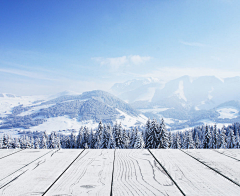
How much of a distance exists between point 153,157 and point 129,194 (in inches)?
53.6

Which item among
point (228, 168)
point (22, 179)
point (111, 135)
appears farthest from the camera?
point (111, 135)

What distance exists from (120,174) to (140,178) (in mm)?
275

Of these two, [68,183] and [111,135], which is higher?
[68,183]

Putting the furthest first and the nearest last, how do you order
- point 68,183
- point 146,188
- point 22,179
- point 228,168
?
point 228,168 → point 22,179 → point 68,183 → point 146,188

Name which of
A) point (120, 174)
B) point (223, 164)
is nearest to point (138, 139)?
point (223, 164)

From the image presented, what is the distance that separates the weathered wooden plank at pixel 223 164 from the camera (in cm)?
210

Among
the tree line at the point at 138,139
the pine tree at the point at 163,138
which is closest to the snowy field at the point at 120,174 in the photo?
the pine tree at the point at 163,138

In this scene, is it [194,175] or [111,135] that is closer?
[194,175]

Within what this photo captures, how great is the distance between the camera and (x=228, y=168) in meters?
2.32

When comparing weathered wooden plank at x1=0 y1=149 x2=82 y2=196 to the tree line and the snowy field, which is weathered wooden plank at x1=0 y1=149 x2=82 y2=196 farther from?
the tree line

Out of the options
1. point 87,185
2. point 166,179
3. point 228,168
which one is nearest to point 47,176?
point 87,185

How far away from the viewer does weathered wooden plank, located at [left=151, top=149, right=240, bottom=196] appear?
1654 millimetres

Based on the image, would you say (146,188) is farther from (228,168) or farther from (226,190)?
(228,168)

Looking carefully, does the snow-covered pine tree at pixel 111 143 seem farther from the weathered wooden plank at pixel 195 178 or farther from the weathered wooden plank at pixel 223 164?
the weathered wooden plank at pixel 195 178
